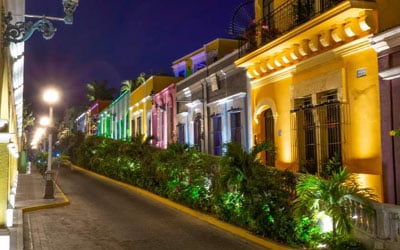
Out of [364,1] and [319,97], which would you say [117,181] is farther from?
[364,1]

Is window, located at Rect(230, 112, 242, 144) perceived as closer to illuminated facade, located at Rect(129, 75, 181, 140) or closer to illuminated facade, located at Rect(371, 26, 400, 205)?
illuminated facade, located at Rect(371, 26, 400, 205)

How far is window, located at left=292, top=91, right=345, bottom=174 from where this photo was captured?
1254cm

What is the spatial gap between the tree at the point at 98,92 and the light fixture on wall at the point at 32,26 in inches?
2192

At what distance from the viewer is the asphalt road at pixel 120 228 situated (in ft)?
35.7

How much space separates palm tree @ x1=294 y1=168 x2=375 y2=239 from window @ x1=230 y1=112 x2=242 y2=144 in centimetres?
889

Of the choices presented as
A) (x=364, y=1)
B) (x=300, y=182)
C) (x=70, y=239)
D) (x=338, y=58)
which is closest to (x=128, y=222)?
(x=70, y=239)

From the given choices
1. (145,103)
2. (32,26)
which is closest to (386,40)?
(32,26)

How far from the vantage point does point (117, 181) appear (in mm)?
25422

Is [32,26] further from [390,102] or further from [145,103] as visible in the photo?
[145,103]

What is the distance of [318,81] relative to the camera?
43.2ft

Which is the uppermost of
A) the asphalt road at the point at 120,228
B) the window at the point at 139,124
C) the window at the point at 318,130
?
the window at the point at 139,124

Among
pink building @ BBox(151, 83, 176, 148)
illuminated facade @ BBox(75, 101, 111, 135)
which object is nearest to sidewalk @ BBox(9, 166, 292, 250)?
pink building @ BBox(151, 83, 176, 148)

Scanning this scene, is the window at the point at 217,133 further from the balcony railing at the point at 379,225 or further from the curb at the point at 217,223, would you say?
the balcony railing at the point at 379,225

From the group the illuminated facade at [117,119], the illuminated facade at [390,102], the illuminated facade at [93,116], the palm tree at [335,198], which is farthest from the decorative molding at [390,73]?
the illuminated facade at [93,116]
